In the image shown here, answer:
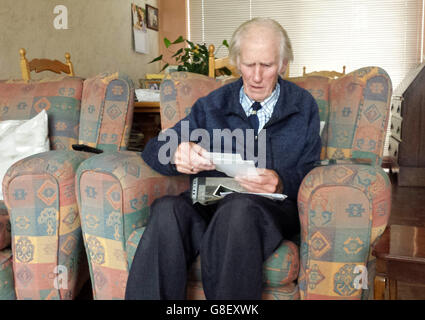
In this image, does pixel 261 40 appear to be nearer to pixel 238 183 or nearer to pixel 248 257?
pixel 238 183

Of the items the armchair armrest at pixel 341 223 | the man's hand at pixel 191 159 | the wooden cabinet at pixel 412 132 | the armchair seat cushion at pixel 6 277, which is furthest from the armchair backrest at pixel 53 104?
the wooden cabinet at pixel 412 132

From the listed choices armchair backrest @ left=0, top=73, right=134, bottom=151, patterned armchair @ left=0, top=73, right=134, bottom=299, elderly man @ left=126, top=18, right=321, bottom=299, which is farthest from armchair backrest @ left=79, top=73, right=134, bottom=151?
elderly man @ left=126, top=18, right=321, bottom=299

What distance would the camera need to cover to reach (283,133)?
4.69 feet

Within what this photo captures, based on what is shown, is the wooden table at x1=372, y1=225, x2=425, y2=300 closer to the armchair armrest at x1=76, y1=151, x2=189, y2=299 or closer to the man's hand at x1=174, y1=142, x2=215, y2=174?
the man's hand at x1=174, y1=142, x2=215, y2=174

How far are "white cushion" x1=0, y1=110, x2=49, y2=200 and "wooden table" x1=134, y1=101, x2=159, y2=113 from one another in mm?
703

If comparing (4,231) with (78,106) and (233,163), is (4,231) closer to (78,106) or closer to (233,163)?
(78,106)

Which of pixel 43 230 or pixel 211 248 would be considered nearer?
pixel 211 248

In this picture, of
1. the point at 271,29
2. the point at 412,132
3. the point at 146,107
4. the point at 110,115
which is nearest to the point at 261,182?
the point at 271,29

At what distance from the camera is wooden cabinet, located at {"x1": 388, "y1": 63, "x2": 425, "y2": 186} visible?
3.63 meters

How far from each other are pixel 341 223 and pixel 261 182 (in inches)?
10.7

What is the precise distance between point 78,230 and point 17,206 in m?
0.23

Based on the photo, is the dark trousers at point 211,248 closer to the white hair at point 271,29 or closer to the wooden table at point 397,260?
the wooden table at point 397,260

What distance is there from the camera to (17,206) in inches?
54.3

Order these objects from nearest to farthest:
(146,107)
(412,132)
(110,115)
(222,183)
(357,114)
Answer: (222,183), (357,114), (110,115), (146,107), (412,132)
